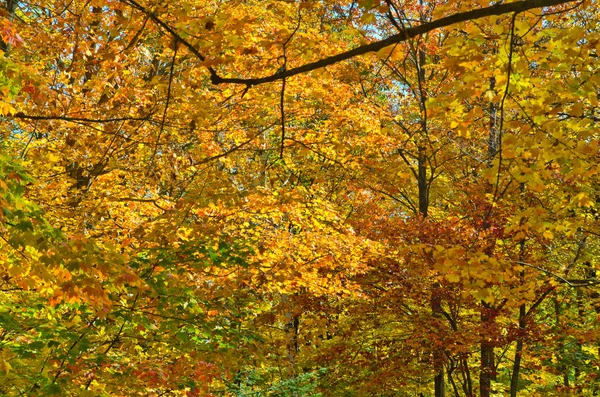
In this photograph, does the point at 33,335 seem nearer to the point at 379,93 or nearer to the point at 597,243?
the point at 597,243

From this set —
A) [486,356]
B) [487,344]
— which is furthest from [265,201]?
[486,356]

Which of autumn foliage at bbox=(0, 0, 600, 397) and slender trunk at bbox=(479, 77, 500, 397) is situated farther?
slender trunk at bbox=(479, 77, 500, 397)

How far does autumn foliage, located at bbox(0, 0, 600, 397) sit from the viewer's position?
4.52 m

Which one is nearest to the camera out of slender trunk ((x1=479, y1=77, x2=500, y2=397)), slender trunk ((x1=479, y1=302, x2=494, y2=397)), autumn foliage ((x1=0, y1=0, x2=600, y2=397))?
autumn foliage ((x1=0, y1=0, x2=600, y2=397))

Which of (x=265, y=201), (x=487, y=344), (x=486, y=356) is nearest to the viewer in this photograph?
(x=265, y=201)

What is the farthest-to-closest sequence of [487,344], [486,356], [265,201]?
[486,356]
[487,344]
[265,201]

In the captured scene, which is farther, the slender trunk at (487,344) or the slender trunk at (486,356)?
the slender trunk at (486,356)

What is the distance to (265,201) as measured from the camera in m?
9.17

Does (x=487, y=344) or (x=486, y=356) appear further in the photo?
(x=486, y=356)

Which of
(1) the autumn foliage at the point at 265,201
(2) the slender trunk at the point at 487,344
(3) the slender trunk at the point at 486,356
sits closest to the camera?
(1) the autumn foliage at the point at 265,201

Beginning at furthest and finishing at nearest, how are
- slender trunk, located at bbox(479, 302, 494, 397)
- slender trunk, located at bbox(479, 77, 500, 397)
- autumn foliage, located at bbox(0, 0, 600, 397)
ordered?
1. slender trunk, located at bbox(479, 302, 494, 397)
2. slender trunk, located at bbox(479, 77, 500, 397)
3. autumn foliage, located at bbox(0, 0, 600, 397)

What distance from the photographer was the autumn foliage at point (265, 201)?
14.8 ft

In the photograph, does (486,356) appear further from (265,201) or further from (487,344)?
(265,201)

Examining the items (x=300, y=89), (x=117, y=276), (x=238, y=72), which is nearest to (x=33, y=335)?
(x=117, y=276)
